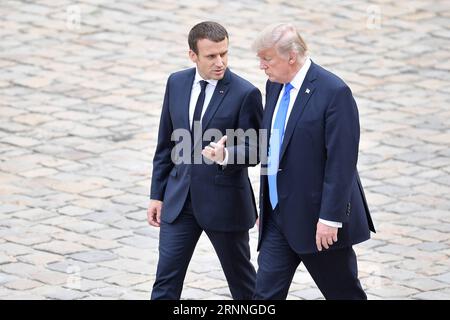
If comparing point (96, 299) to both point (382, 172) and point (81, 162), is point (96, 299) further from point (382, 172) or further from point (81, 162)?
point (382, 172)

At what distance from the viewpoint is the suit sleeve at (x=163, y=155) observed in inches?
272

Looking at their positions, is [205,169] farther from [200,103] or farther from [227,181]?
[200,103]

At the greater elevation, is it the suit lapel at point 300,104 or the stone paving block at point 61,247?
the suit lapel at point 300,104

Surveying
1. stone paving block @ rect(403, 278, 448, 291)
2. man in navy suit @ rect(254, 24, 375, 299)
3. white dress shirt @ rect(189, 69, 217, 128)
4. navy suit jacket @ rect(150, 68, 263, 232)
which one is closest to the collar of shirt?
man in navy suit @ rect(254, 24, 375, 299)

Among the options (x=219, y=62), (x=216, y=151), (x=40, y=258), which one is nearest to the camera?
(x=216, y=151)

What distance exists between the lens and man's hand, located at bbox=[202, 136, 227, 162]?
6340 mm

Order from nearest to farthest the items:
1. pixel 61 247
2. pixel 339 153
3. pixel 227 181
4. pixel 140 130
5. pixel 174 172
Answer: pixel 339 153
pixel 227 181
pixel 174 172
pixel 61 247
pixel 140 130

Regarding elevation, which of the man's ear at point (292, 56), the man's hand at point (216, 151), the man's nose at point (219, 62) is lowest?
the man's hand at point (216, 151)

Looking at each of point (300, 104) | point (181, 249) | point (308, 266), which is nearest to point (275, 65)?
point (300, 104)

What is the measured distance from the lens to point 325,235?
6.26 meters

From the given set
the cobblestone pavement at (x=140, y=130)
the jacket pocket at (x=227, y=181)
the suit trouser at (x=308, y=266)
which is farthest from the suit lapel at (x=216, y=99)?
the cobblestone pavement at (x=140, y=130)

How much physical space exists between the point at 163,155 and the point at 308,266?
114 cm

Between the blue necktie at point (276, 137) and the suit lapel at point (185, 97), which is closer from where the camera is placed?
the blue necktie at point (276, 137)

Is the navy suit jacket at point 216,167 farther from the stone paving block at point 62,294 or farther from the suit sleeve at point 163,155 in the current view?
the stone paving block at point 62,294
